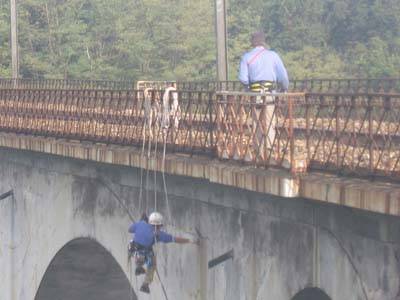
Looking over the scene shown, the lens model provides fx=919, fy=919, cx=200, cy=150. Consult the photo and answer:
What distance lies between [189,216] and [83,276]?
703cm

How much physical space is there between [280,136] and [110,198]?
5.17 m

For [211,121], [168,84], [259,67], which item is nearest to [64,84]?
[168,84]

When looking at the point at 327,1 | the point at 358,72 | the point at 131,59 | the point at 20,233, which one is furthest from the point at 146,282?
the point at 327,1

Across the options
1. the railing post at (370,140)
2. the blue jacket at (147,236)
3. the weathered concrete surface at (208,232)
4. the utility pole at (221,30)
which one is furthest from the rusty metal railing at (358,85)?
the railing post at (370,140)

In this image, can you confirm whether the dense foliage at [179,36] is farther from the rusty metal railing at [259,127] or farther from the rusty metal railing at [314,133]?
the rusty metal railing at [314,133]

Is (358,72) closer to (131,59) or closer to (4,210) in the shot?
(131,59)

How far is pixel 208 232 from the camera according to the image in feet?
34.8

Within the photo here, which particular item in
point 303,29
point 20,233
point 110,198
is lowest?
point 20,233

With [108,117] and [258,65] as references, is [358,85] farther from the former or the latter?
[258,65]

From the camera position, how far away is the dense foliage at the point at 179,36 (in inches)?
1795

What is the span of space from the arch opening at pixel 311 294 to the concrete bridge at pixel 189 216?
0.03 metres

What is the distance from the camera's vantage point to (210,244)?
10.6m

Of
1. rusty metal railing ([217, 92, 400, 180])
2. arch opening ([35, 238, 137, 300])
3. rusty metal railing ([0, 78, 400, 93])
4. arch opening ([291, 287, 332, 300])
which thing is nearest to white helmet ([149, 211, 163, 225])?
rusty metal railing ([217, 92, 400, 180])

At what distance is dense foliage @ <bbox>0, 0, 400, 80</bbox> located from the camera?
150ft
